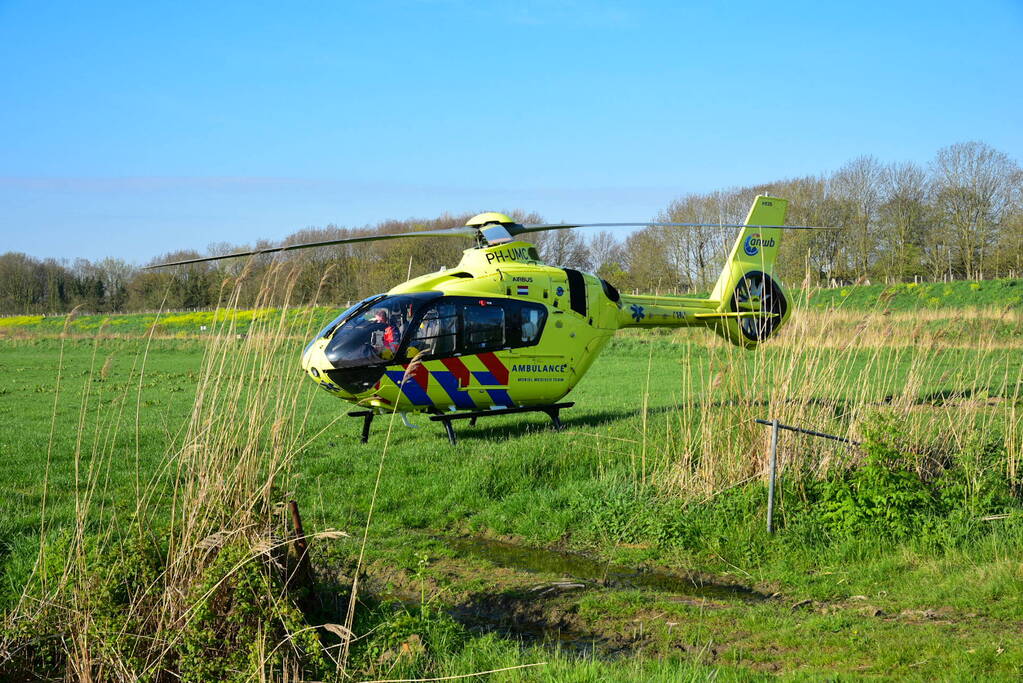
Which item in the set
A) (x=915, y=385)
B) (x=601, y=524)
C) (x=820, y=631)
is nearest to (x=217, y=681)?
(x=820, y=631)

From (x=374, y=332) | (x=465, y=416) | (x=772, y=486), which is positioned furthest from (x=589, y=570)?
(x=374, y=332)

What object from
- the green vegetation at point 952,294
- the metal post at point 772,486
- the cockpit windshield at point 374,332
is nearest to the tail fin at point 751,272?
the cockpit windshield at point 374,332

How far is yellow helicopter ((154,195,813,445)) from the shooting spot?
11.5 m

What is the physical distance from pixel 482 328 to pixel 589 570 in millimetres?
4755

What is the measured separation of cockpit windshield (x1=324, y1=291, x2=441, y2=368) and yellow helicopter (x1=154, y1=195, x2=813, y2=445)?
14 mm

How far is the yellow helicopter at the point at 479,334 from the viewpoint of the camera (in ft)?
37.6

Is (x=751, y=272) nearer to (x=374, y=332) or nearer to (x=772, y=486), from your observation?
(x=374, y=332)

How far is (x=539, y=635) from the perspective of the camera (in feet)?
20.5

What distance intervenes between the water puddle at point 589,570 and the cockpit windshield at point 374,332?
3.40 meters

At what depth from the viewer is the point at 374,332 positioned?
11.4 meters

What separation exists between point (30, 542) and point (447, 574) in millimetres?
3612

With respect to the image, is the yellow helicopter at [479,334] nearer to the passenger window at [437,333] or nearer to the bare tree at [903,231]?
the passenger window at [437,333]

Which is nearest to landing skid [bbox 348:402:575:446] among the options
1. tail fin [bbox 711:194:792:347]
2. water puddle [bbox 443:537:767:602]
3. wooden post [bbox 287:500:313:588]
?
water puddle [bbox 443:537:767:602]

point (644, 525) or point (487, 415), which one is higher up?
point (487, 415)
